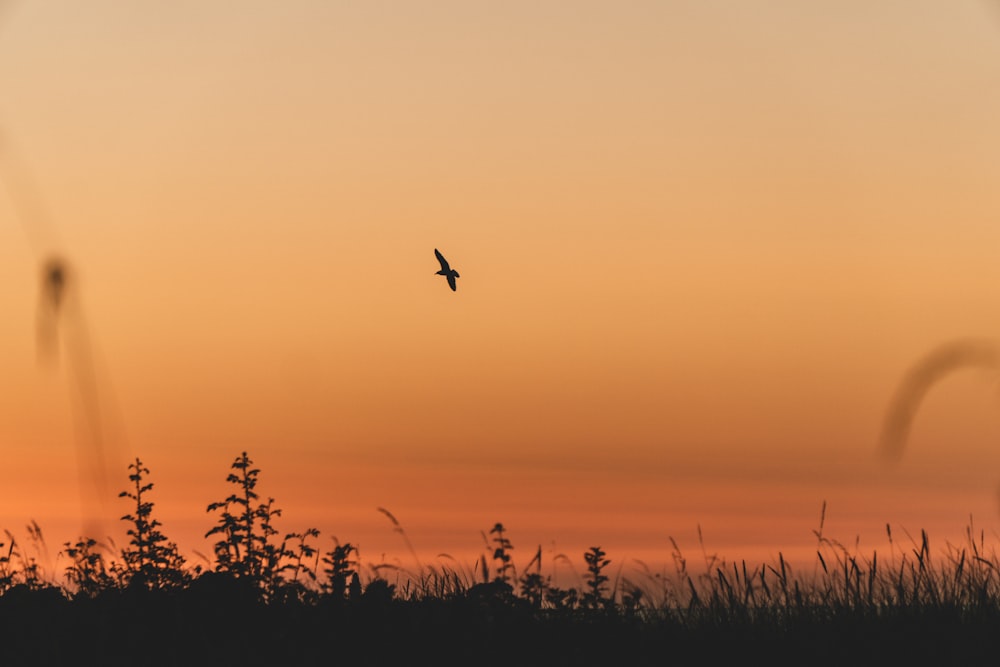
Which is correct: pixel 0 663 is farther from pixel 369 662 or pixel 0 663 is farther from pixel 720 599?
pixel 720 599

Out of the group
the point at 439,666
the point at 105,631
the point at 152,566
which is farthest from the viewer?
the point at 152,566

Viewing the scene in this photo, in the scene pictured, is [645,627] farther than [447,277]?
No

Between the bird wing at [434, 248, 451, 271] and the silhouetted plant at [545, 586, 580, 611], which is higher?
the bird wing at [434, 248, 451, 271]

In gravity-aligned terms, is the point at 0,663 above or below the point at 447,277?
below

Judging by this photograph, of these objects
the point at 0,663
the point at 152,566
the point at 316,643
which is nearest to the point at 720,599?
the point at 316,643

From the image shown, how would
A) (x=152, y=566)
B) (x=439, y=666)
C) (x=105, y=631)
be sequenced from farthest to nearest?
(x=152, y=566) < (x=105, y=631) < (x=439, y=666)

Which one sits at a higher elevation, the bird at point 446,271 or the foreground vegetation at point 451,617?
the bird at point 446,271

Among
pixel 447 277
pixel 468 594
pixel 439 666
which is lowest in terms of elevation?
pixel 439 666

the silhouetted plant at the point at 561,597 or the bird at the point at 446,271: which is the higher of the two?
the bird at the point at 446,271

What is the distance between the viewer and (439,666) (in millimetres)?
10078

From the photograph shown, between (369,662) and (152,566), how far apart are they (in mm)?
3078

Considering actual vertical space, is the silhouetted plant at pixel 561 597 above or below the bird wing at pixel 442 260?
below

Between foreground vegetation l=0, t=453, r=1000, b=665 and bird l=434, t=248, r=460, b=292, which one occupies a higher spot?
bird l=434, t=248, r=460, b=292

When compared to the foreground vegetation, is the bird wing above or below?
above
